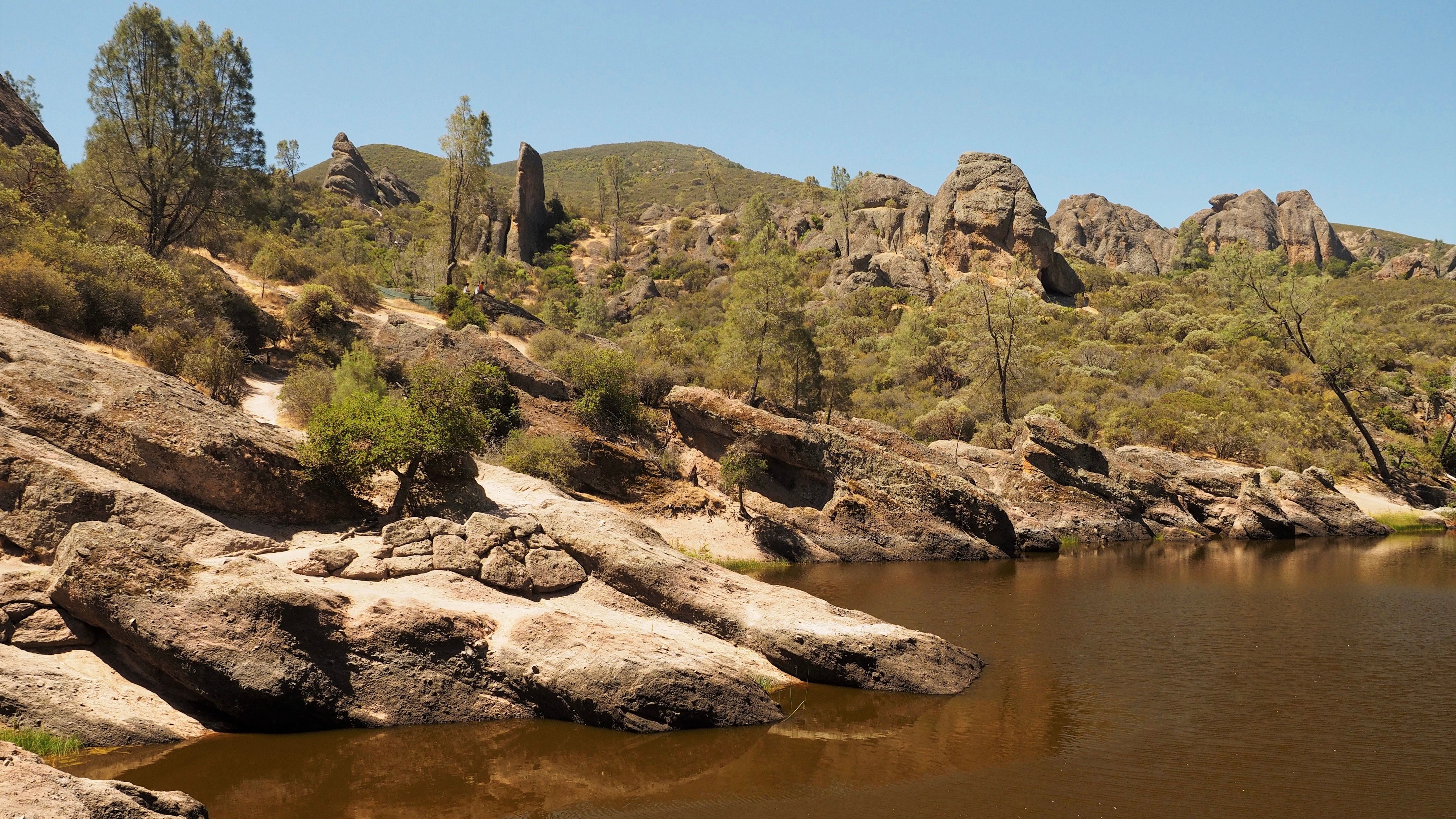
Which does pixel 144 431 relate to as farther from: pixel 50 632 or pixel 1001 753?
pixel 1001 753

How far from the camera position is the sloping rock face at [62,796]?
22.3 ft

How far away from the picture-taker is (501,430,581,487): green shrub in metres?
28.2

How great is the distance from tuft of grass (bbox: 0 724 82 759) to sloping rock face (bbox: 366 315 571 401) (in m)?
24.3

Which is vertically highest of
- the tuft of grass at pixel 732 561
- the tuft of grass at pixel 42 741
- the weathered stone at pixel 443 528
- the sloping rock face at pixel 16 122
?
the sloping rock face at pixel 16 122

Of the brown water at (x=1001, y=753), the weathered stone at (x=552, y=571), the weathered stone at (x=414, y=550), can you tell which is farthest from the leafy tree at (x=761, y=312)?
the weathered stone at (x=414, y=550)

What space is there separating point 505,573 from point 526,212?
85929mm

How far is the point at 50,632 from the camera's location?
1168 cm

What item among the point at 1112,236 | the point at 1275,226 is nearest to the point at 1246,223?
the point at 1275,226

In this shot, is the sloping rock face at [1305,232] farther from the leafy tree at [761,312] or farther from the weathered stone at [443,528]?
the weathered stone at [443,528]

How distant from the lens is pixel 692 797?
400 inches

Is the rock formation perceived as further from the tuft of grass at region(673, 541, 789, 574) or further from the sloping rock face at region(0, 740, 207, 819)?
the sloping rock face at region(0, 740, 207, 819)

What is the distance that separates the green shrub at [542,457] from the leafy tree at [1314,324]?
47.4 metres

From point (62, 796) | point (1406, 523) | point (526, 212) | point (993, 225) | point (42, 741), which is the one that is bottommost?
point (42, 741)

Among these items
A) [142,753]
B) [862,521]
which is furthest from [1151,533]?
[142,753]
